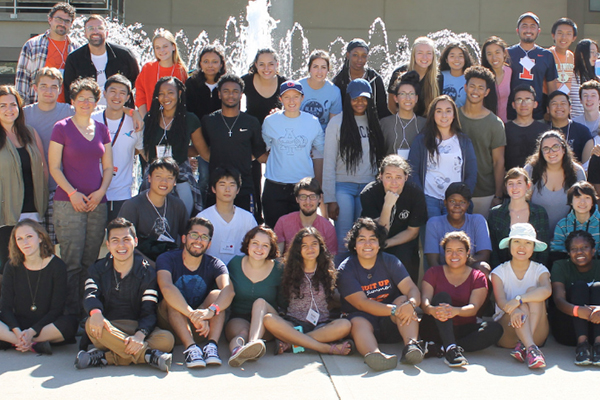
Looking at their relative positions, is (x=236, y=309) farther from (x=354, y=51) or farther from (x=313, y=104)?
(x=354, y=51)

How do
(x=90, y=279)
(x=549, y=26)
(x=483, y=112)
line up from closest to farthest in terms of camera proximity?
1. (x=90, y=279)
2. (x=483, y=112)
3. (x=549, y=26)

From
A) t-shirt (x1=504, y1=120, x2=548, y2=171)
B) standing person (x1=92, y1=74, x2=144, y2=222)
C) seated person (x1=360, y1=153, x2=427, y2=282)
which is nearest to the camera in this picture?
seated person (x1=360, y1=153, x2=427, y2=282)

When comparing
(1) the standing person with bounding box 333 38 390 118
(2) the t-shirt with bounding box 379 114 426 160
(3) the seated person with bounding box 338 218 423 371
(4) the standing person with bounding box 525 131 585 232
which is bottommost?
(3) the seated person with bounding box 338 218 423 371

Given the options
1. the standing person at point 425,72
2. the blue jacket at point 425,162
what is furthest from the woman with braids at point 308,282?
the standing person at point 425,72

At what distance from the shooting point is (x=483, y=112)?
6.52 m

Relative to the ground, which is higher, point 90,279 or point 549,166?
point 549,166

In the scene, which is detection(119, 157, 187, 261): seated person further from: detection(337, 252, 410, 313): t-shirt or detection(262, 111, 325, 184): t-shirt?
detection(337, 252, 410, 313): t-shirt

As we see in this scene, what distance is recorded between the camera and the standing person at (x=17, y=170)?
554cm

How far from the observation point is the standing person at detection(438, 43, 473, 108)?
22.7 feet

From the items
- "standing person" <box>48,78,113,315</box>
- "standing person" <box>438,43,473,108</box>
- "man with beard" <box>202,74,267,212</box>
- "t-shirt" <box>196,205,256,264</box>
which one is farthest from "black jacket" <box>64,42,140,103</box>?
"standing person" <box>438,43,473,108</box>

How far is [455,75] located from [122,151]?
360cm

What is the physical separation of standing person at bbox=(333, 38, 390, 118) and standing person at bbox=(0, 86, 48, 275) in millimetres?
3059

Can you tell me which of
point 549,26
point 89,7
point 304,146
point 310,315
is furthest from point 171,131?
point 549,26

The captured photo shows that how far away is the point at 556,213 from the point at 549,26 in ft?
45.2
